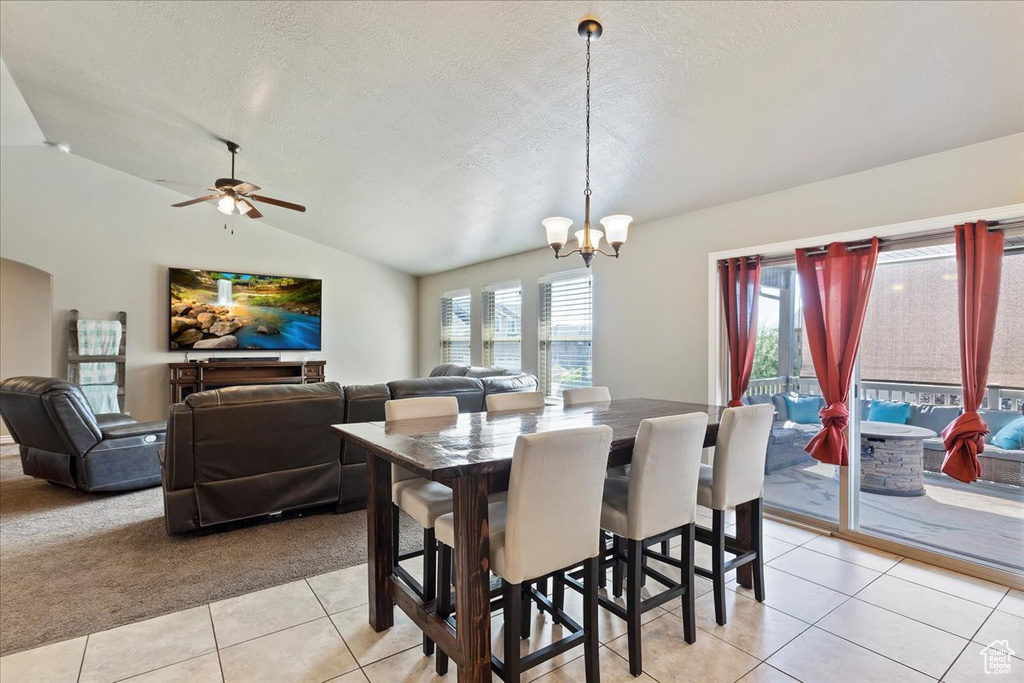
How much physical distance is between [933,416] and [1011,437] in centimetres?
37

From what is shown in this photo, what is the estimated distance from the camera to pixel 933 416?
9.92 ft

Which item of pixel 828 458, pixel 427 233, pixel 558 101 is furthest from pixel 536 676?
pixel 427 233

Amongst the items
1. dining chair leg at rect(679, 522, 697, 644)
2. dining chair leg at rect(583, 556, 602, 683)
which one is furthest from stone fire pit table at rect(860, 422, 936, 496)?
dining chair leg at rect(583, 556, 602, 683)

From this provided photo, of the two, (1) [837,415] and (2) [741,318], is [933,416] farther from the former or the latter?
(2) [741,318]

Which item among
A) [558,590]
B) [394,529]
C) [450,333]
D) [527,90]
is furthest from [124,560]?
[450,333]

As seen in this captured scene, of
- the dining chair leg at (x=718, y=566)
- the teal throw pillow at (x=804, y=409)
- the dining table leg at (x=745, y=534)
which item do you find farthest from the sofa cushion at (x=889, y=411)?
the dining chair leg at (x=718, y=566)

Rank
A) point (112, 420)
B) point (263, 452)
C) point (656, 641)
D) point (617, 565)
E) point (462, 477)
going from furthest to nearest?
point (112, 420) → point (263, 452) → point (617, 565) → point (656, 641) → point (462, 477)

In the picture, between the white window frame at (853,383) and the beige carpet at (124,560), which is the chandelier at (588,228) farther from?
the beige carpet at (124,560)

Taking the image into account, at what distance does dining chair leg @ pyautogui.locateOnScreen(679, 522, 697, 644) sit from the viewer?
2.14 metres

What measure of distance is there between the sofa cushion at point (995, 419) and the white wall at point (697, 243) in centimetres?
116

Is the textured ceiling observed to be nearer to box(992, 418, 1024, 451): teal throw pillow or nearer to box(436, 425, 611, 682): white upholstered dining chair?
box(992, 418, 1024, 451): teal throw pillow

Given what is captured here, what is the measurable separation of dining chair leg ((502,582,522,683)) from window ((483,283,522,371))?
4.63m

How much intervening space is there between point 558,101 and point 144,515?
423 centimetres

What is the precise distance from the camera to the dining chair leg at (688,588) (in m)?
2.14
